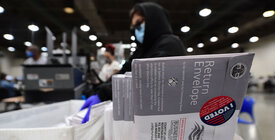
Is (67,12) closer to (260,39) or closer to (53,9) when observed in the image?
(53,9)

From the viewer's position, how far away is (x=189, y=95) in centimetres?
25

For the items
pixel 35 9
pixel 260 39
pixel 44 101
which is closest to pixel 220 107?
pixel 260 39

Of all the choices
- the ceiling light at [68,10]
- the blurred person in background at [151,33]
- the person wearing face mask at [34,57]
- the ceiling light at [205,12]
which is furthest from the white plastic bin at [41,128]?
the ceiling light at [68,10]

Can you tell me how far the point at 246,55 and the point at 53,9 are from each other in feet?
13.4

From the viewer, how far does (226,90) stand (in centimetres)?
25

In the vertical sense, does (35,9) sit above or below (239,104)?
above

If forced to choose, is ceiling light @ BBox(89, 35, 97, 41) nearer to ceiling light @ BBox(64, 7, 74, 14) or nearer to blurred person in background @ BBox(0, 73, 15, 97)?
blurred person in background @ BBox(0, 73, 15, 97)

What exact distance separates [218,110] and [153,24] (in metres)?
0.61

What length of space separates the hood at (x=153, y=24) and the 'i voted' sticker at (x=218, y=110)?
0.54 metres

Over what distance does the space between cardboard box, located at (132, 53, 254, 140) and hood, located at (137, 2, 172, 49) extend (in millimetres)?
520

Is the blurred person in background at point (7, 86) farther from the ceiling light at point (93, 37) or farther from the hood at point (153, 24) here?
the hood at point (153, 24)

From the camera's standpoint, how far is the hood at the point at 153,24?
0.71m

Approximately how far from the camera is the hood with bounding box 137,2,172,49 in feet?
2.34

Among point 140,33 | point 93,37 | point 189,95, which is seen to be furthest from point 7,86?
point 189,95
